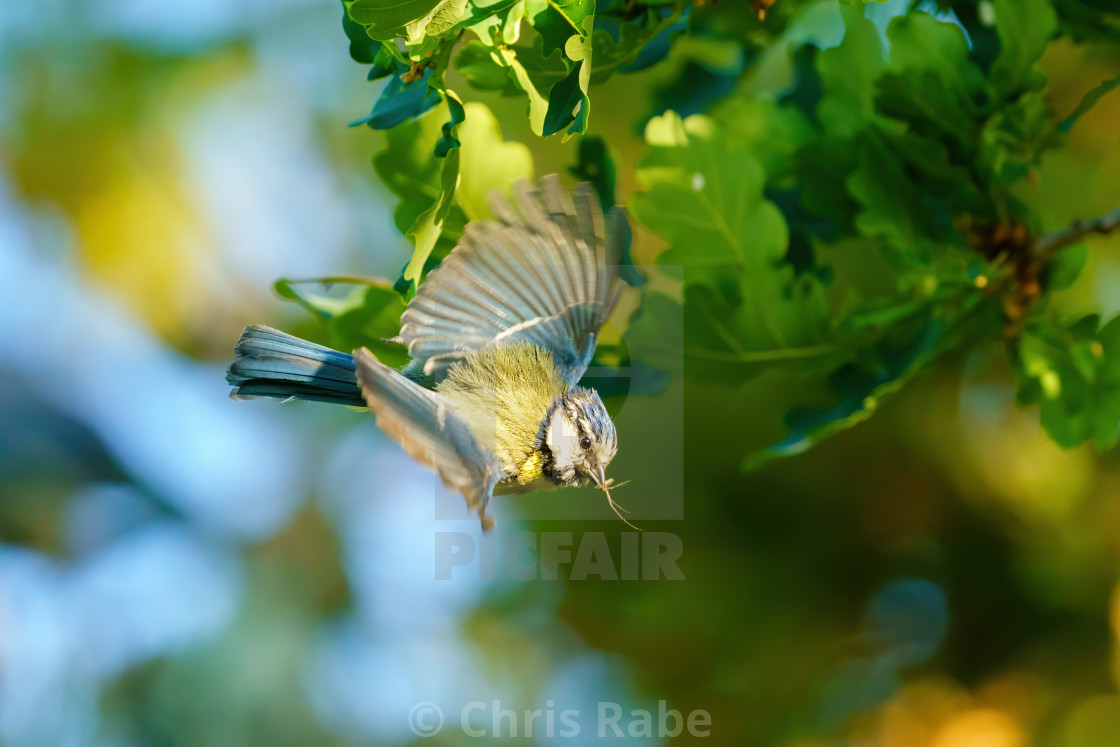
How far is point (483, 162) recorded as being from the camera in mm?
557

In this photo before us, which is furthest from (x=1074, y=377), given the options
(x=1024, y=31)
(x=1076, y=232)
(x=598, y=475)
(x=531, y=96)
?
(x=531, y=96)

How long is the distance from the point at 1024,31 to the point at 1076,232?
15cm

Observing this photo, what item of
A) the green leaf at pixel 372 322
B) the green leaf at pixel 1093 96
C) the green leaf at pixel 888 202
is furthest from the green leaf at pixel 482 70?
the green leaf at pixel 1093 96

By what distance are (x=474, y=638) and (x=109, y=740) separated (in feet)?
3.88

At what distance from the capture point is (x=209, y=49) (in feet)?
8.05

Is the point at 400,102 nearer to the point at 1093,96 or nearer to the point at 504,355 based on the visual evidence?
the point at 504,355

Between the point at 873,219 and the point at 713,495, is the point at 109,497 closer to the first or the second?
the point at 713,495

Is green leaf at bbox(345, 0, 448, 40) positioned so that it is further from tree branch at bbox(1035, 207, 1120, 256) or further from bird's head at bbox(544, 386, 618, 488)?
tree branch at bbox(1035, 207, 1120, 256)

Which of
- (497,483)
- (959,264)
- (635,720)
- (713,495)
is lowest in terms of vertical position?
(635,720)

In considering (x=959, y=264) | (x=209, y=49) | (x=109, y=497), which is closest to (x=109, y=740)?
(x=109, y=497)

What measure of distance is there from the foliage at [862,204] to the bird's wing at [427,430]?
5.9 inches

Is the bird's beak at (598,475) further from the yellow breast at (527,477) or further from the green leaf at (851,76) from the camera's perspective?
the green leaf at (851,76)

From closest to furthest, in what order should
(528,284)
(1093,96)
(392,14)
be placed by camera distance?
(392,14), (528,284), (1093,96)

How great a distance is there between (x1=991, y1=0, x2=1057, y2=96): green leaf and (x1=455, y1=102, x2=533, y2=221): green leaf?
35 cm
